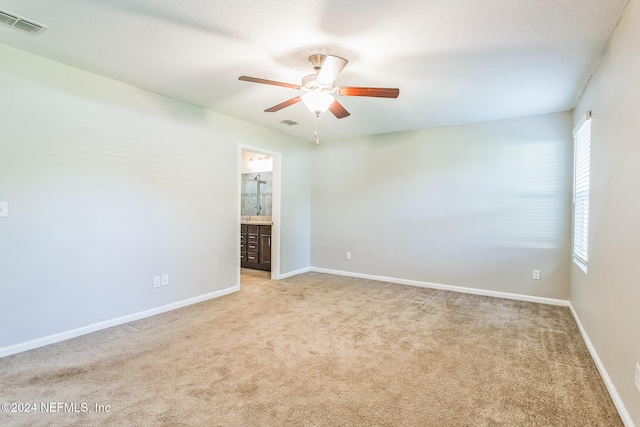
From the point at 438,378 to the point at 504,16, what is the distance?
241 centimetres

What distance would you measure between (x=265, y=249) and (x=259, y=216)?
1.12m

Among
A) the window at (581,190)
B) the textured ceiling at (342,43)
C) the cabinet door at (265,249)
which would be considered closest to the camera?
the textured ceiling at (342,43)

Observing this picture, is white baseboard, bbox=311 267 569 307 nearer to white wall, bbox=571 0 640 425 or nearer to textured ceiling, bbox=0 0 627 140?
white wall, bbox=571 0 640 425

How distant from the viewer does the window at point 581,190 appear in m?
3.02

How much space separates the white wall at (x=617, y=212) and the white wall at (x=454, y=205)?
1287mm

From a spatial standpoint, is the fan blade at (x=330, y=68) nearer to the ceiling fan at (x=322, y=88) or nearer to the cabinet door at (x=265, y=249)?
the ceiling fan at (x=322, y=88)

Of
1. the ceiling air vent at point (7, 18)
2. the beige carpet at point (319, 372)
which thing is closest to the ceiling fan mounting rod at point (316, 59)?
the ceiling air vent at point (7, 18)

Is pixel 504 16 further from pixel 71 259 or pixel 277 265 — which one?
pixel 277 265

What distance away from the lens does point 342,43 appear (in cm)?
238

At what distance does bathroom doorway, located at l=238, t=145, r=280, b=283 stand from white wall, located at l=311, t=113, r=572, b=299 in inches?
34.7

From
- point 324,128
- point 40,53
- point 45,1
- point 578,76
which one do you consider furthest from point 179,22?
point 578,76

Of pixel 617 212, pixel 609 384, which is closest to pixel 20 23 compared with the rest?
pixel 617 212

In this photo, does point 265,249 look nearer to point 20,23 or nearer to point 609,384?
point 20,23

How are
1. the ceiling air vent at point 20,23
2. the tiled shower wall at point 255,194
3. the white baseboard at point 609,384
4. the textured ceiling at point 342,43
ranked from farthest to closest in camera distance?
the tiled shower wall at point 255,194
the ceiling air vent at point 20,23
the textured ceiling at point 342,43
the white baseboard at point 609,384
